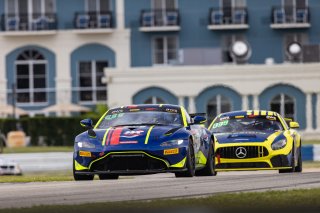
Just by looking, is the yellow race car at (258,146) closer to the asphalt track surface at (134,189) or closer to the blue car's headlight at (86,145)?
the asphalt track surface at (134,189)

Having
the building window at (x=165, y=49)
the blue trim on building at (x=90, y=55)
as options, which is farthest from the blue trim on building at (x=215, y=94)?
the blue trim on building at (x=90, y=55)

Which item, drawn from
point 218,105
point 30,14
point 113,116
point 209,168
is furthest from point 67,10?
point 113,116

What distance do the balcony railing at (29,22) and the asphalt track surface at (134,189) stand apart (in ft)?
178

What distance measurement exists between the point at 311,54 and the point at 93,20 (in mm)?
13692

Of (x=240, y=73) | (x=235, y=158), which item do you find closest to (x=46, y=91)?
(x=240, y=73)

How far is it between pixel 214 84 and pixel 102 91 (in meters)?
8.20

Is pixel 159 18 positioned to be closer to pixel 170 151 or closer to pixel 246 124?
pixel 246 124

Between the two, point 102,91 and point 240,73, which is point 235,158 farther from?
point 102,91

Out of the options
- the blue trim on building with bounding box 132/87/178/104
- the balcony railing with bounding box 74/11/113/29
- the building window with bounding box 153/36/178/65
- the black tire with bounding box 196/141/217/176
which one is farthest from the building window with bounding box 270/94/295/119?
the black tire with bounding box 196/141/217/176

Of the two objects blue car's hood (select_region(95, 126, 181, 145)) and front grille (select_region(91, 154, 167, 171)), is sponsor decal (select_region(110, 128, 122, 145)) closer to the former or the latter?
blue car's hood (select_region(95, 126, 181, 145))

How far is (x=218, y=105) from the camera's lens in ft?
227

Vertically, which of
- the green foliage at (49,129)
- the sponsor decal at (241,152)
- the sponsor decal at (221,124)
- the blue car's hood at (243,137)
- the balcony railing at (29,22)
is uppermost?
the balcony railing at (29,22)

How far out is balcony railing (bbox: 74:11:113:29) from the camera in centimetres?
7506

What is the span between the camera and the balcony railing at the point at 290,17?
7475 cm
